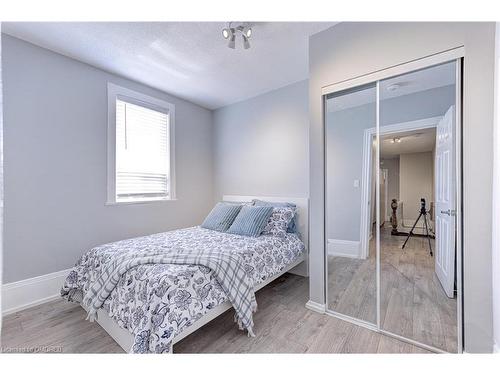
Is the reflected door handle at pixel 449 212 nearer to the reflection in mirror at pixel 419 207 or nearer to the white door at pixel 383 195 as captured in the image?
the reflection in mirror at pixel 419 207

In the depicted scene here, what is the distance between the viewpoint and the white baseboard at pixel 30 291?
6.82 feet

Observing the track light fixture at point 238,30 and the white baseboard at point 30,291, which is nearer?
the track light fixture at point 238,30

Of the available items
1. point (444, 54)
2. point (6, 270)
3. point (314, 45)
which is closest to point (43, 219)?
point (6, 270)

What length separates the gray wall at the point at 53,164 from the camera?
2.14 m

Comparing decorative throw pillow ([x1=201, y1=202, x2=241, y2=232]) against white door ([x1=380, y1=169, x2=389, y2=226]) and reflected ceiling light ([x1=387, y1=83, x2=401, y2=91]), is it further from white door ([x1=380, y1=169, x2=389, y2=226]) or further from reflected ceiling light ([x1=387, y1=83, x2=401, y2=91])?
reflected ceiling light ([x1=387, y1=83, x2=401, y2=91])

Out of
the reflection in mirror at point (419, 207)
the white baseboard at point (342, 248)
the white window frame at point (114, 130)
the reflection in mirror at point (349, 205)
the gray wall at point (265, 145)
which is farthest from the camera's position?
the gray wall at point (265, 145)

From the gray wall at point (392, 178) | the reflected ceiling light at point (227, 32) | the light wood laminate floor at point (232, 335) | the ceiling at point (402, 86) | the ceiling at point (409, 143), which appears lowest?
the light wood laminate floor at point (232, 335)

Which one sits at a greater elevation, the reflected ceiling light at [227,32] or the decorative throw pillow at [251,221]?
the reflected ceiling light at [227,32]

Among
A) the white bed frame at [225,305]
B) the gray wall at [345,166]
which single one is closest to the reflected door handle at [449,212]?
the gray wall at [345,166]

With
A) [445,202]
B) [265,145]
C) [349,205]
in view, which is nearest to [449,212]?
[445,202]

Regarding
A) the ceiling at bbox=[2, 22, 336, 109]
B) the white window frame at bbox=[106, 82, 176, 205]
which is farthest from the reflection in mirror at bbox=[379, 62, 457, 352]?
the white window frame at bbox=[106, 82, 176, 205]

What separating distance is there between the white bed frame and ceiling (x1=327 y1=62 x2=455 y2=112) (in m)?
1.28

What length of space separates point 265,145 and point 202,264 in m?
2.25

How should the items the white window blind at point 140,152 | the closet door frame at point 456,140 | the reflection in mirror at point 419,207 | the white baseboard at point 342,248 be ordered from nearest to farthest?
the closet door frame at point 456,140
the reflection in mirror at point 419,207
the white baseboard at point 342,248
the white window blind at point 140,152
